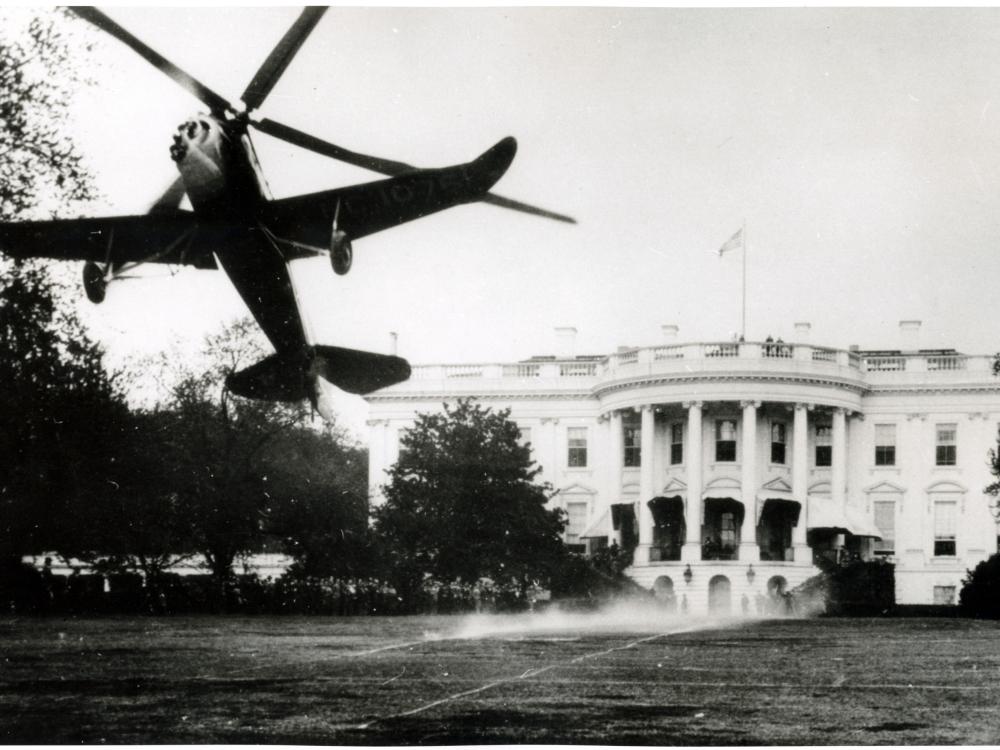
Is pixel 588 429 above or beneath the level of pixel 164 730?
above

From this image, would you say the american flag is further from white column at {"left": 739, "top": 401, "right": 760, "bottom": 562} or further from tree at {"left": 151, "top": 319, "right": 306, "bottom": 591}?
white column at {"left": 739, "top": 401, "right": 760, "bottom": 562}

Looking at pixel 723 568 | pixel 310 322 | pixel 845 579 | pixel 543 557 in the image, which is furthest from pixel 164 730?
pixel 723 568

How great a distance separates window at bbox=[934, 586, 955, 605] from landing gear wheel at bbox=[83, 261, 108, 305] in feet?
94.8

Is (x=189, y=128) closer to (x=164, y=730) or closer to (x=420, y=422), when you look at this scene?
(x=164, y=730)

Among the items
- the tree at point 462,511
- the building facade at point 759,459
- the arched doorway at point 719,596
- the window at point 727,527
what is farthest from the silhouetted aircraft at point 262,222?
the window at point 727,527

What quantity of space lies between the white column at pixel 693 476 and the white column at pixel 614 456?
196 cm

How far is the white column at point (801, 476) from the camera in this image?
133 ft

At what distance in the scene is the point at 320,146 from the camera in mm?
8602

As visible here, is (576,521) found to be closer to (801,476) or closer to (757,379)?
(801,476)

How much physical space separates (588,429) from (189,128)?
33637 millimetres

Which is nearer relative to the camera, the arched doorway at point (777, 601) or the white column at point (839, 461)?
the arched doorway at point (777, 601)

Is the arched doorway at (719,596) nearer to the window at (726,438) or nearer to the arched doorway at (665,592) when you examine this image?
the arched doorway at (665,592)

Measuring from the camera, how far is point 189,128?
8969 millimetres

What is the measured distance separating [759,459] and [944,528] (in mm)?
5758
